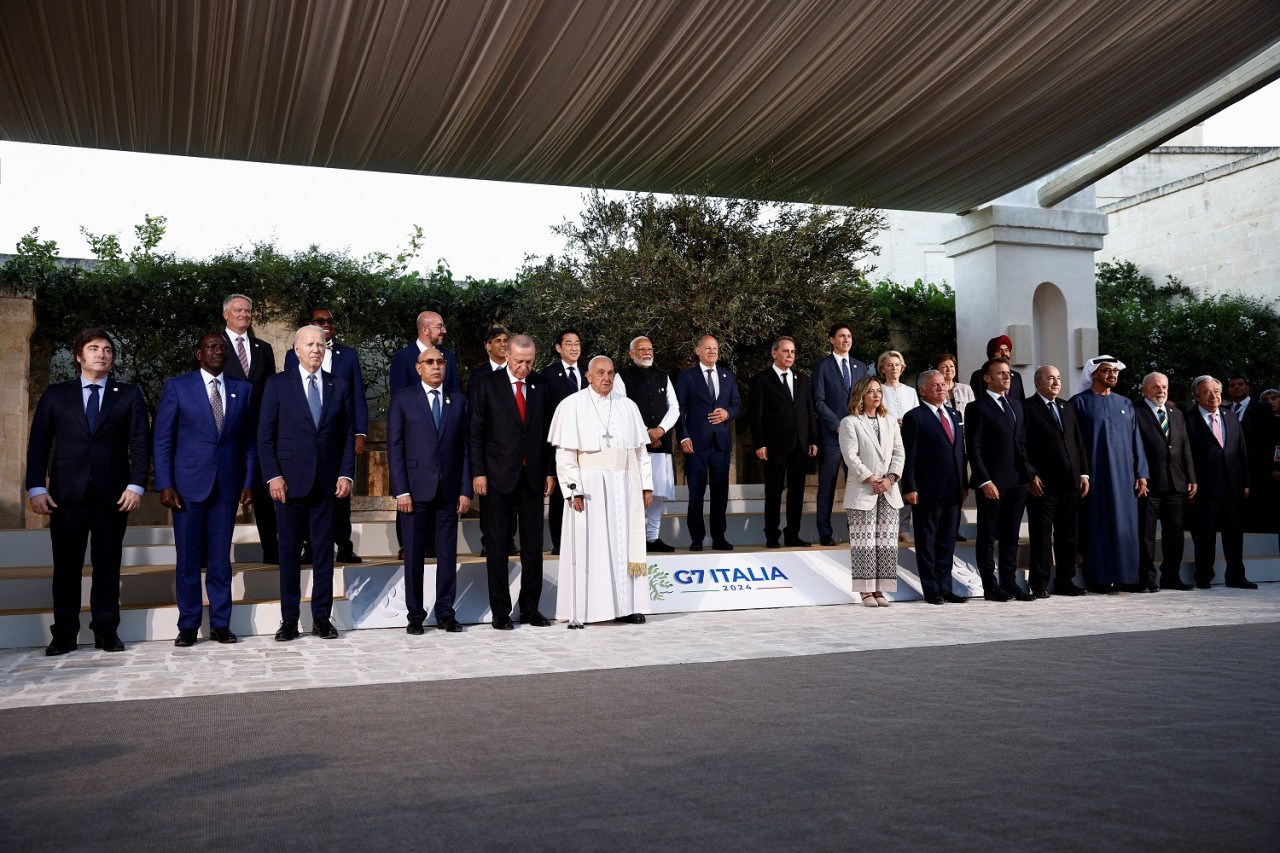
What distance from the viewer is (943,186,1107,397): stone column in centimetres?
1202

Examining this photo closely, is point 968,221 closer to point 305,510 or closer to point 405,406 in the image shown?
point 405,406

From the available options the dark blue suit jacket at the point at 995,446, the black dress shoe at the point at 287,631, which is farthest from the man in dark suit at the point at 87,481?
the dark blue suit jacket at the point at 995,446

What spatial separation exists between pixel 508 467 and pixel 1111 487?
480 centimetres

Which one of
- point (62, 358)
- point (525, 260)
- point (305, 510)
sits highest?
point (525, 260)

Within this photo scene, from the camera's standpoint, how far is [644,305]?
1038 cm

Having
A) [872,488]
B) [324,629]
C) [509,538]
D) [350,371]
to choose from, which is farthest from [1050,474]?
[324,629]

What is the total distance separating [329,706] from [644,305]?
6.74m

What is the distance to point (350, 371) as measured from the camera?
7.57 metres

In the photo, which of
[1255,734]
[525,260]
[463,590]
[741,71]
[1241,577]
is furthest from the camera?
[525,260]

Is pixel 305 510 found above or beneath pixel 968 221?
beneath

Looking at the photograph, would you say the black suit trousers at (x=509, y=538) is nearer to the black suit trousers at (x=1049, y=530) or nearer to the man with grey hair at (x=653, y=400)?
the man with grey hair at (x=653, y=400)

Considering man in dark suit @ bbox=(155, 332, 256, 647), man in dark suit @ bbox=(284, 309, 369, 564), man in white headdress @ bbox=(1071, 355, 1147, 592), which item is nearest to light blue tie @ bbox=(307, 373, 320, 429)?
man in dark suit @ bbox=(155, 332, 256, 647)

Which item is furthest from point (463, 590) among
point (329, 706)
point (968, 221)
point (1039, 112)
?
point (968, 221)

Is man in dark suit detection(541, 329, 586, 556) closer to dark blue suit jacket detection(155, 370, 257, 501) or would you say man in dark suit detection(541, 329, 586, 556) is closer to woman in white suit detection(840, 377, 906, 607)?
woman in white suit detection(840, 377, 906, 607)
